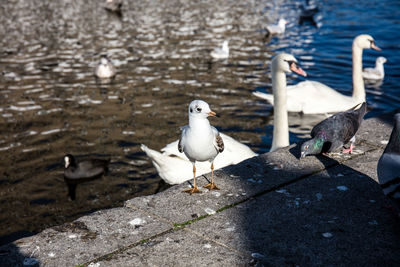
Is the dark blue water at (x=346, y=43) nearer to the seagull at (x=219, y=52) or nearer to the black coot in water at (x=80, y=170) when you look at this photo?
the seagull at (x=219, y=52)

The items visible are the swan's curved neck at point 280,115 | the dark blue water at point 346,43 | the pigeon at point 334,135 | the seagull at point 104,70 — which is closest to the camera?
the pigeon at point 334,135

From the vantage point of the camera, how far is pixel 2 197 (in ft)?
26.7

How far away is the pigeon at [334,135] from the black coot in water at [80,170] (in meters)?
4.82

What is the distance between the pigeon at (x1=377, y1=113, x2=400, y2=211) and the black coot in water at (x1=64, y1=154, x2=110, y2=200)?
606 centimetres

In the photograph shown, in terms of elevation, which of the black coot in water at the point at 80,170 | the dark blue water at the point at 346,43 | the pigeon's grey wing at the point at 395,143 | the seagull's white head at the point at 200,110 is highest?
the seagull's white head at the point at 200,110

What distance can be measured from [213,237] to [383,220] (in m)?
1.40

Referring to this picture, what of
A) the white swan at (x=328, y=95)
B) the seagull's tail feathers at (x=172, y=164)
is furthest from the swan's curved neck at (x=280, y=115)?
the white swan at (x=328, y=95)

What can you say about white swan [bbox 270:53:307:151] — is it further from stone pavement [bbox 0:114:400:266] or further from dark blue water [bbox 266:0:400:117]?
dark blue water [bbox 266:0:400:117]

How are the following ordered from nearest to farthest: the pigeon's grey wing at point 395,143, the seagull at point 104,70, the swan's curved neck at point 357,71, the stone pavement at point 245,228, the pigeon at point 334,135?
1. the stone pavement at point 245,228
2. the pigeon's grey wing at point 395,143
3. the pigeon at point 334,135
4. the swan's curved neck at point 357,71
5. the seagull at point 104,70

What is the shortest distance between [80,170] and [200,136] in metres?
5.01

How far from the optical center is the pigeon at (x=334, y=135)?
5.09m

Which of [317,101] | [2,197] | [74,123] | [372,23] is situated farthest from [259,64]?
[2,197]

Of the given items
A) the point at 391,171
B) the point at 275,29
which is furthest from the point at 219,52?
the point at 391,171

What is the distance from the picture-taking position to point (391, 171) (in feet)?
11.7
